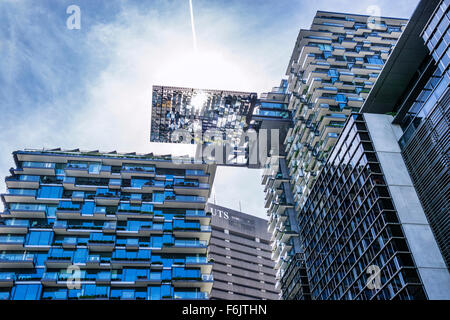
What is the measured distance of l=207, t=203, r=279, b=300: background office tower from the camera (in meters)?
109

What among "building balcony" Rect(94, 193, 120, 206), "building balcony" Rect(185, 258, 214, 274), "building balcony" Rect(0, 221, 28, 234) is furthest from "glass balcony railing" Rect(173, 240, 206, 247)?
"building balcony" Rect(0, 221, 28, 234)

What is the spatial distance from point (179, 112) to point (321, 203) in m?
33.1

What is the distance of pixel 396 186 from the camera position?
1652 inches

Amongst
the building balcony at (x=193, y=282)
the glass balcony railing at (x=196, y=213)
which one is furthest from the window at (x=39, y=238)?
the glass balcony railing at (x=196, y=213)

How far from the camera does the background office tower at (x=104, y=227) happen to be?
185ft

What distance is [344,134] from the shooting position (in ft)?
167

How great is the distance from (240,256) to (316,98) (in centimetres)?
6402

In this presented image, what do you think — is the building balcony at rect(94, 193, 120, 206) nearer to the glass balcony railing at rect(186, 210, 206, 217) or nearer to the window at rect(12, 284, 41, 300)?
the glass balcony railing at rect(186, 210, 206, 217)

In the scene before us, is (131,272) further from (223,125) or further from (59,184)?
(223,125)

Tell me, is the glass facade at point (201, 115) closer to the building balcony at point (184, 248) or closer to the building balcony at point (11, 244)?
the building balcony at point (184, 248)

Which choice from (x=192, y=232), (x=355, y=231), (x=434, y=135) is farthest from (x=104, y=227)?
(x=434, y=135)

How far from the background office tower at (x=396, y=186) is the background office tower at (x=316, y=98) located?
24.3 ft

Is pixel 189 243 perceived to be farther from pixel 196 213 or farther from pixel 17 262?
pixel 17 262
